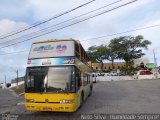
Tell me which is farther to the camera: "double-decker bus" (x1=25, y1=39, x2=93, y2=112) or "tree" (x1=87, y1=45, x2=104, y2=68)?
"tree" (x1=87, y1=45, x2=104, y2=68)

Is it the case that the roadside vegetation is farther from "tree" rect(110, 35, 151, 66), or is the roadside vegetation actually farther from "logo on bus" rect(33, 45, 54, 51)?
"logo on bus" rect(33, 45, 54, 51)

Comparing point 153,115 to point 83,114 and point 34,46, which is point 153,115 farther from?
point 34,46

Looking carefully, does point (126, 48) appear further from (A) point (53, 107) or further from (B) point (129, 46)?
(A) point (53, 107)

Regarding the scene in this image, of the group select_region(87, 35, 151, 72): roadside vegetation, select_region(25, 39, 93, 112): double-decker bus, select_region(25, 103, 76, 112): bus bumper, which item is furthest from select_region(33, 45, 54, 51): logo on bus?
select_region(87, 35, 151, 72): roadside vegetation

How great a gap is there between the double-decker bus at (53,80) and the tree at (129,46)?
7518 cm

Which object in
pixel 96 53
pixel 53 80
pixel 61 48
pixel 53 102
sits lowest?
pixel 53 102

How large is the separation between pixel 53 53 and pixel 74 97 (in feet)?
8.28

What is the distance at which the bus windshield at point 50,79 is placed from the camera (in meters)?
13.1

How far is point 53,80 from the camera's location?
43.1ft

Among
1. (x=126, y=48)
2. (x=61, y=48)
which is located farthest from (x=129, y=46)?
(x=61, y=48)

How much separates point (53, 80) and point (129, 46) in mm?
77294

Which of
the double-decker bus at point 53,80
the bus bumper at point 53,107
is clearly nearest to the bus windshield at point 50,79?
the double-decker bus at point 53,80

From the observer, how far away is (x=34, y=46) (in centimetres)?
1461

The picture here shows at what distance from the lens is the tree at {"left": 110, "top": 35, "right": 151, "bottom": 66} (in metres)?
87.2
